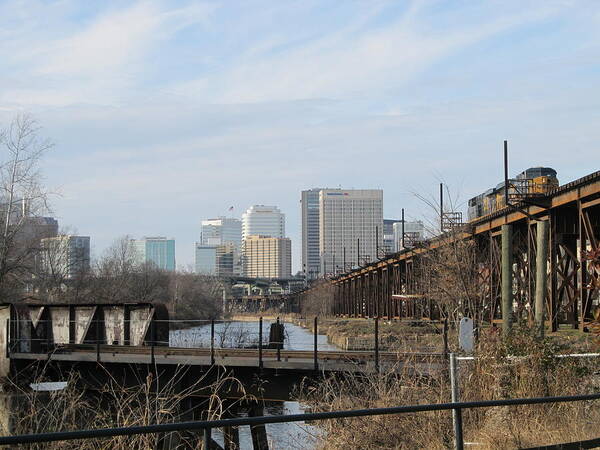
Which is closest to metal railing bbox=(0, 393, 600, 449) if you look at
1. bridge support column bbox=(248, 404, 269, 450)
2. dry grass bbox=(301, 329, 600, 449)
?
dry grass bbox=(301, 329, 600, 449)

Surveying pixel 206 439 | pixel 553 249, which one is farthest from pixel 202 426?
pixel 553 249

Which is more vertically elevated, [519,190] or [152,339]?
[519,190]

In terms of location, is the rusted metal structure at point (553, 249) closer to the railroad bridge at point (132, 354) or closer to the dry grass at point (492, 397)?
the dry grass at point (492, 397)

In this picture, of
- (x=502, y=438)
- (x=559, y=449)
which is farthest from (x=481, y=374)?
(x=559, y=449)

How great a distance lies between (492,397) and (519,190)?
32.1 meters

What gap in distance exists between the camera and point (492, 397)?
14125 millimetres

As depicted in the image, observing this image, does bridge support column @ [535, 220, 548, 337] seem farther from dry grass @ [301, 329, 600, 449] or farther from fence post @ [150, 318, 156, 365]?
fence post @ [150, 318, 156, 365]

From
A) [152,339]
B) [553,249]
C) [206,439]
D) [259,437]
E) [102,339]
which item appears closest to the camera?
[206,439]

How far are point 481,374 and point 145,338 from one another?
740 inches

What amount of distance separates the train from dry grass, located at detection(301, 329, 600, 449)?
1861 centimetres

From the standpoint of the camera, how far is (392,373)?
53.1 ft

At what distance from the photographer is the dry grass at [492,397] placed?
463 inches

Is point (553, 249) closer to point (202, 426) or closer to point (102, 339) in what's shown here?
point (102, 339)

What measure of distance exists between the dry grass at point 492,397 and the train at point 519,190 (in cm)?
1861
